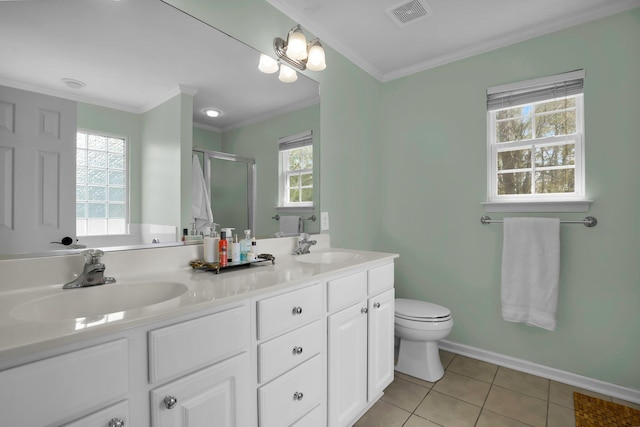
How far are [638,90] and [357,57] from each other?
1.80 meters

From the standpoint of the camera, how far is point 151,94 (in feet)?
4.37

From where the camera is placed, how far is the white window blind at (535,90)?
6.55 ft

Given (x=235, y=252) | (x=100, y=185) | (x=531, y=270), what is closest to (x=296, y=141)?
(x=235, y=252)

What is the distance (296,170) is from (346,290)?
925mm

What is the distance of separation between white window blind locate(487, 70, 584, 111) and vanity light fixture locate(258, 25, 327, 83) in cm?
136

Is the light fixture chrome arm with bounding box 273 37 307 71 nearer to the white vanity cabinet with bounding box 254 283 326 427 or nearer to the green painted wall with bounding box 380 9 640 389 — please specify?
the green painted wall with bounding box 380 9 640 389

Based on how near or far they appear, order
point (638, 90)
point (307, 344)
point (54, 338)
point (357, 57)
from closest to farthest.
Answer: point (54, 338), point (307, 344), point (638, 90), point (357, 57)

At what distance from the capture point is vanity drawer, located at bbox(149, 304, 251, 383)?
31.2 inches

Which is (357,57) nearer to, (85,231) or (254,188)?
(254,188)

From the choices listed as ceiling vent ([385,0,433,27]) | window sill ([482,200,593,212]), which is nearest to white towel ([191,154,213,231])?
ceiling vent ([385,0,433,27])

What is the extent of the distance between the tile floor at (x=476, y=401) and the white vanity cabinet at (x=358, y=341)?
6.1 inches

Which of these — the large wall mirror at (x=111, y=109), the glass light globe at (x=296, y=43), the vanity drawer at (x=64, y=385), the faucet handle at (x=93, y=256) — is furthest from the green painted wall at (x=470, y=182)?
the vanity drawer at (x=64, y=385)

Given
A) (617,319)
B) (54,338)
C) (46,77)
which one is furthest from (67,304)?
(617,319)

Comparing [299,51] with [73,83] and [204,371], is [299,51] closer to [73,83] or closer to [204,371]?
[73,83]
